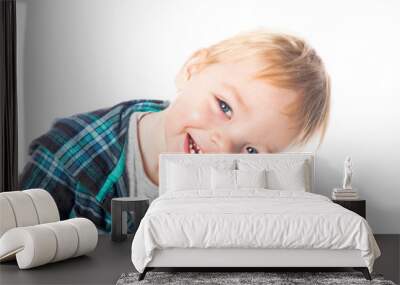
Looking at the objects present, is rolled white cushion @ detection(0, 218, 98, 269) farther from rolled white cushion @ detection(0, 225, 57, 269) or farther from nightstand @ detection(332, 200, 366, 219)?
nightstand @ detection(332, 200, 366, 219)

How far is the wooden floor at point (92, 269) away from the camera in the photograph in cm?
491

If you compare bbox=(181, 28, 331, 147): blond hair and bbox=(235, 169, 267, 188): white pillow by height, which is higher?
bbox=(181, 28, 331, 147): blond hair

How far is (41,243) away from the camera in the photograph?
16.9ft

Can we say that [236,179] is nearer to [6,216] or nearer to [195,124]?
[195,124]

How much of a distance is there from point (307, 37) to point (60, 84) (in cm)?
282

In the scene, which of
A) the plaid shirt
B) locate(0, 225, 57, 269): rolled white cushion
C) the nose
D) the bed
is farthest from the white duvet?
the plaid shirt

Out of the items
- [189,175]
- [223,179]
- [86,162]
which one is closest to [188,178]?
[189,175]

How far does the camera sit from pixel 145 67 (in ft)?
23.9

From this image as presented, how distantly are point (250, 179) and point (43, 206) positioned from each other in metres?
2.04

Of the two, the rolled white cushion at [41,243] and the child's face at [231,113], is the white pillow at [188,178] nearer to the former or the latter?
the child's face at [231,113]

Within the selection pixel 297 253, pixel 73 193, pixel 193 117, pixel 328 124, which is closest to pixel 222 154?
pixel 193 117

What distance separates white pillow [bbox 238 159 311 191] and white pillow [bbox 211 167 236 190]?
1.12ft

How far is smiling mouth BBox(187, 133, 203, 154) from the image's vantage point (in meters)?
7.21

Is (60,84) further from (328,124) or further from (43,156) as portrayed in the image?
(328,124)
